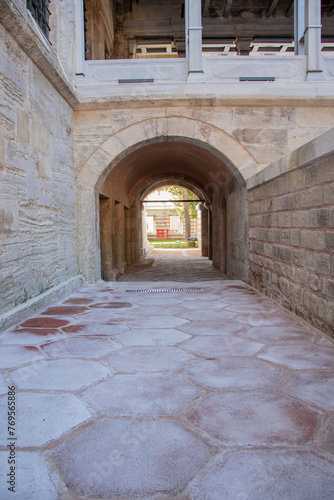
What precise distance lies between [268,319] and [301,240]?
74 cm

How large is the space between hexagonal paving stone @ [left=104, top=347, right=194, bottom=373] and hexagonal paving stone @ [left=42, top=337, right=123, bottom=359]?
0.35 feet

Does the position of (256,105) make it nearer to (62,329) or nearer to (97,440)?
(62,329)

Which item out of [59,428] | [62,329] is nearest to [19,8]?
[62,329]

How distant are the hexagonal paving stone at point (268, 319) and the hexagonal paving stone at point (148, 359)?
0.96 metres

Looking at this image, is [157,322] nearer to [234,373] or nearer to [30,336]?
[30,336]

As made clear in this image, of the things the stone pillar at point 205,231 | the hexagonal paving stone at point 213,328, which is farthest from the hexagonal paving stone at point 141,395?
the stone pillar at point 205,231

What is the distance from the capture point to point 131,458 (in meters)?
1.18

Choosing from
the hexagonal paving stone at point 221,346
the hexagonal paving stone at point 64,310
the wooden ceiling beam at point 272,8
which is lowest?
the hexagonal paving stone at point 221,346

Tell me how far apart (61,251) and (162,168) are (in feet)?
21.0

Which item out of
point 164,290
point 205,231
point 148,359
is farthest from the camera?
point 205,231

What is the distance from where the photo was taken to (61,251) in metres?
4.41

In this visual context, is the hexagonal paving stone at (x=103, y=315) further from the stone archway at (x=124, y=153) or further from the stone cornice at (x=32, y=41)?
the stone cornice at (x=32, y=41)

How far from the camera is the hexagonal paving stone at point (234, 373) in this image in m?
1.76

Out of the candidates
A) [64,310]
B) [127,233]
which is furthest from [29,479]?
[127,233]
